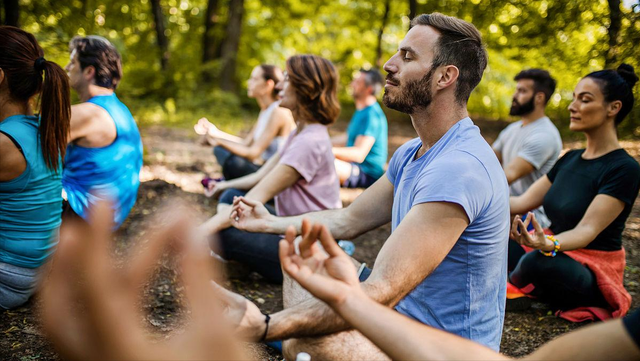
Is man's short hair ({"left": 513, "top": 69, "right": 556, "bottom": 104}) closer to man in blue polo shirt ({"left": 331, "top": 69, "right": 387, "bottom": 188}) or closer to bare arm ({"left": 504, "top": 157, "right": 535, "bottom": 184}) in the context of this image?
bare arm ({"left": 504, "top": 157, "right": 535, "bottom": 184})

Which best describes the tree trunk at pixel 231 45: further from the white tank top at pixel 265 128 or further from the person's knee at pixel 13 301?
the person's knee at pixel 13 301

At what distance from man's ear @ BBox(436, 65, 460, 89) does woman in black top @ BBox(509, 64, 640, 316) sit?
60.8 inches

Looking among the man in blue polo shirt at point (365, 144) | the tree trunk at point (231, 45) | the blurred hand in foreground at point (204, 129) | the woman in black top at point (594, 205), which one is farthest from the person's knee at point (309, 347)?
the tree trunk at point (231, 45)

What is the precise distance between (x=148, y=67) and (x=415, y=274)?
44.6ft

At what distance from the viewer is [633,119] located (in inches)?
215

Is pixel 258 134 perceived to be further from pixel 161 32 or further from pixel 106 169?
pixel 161 32

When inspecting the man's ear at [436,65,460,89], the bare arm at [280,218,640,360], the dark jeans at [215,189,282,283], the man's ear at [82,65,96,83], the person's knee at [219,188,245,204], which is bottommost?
the dark jeans at [215,189,282,283]

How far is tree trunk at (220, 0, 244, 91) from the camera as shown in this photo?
1431 cm

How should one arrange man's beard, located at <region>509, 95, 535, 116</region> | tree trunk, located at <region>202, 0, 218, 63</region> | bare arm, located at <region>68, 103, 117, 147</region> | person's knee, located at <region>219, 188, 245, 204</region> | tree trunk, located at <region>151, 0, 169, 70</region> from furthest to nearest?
1. tree trunk, located at <region>202, 0, 218, 63</region>
2. tree trunk, located at <region>151, 0, 169, 70</region>
3. man's beard, located at <region>509, 95, 535, 116</region>
4. person's knee, located at <region>219, 188, 245, 204</region>
5. bare arm, located at <region>68, 103, 117, 147</region>

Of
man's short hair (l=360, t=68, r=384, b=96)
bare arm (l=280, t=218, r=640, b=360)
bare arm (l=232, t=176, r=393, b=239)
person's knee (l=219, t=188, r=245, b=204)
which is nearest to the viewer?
bare arm (l=280, t=218, r=640, b=360)

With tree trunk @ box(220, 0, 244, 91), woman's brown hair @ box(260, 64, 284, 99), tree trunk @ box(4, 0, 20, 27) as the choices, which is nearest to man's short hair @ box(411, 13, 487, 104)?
woman's brown hair @ box(260, 64, 284, 99)

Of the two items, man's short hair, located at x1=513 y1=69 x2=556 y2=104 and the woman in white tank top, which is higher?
man's short hair, located at x1=513 y1=69 x2=556 y2=104

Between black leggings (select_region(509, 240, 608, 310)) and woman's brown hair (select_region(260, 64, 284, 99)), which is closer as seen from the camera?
black leggings (select_region(509, 240, 608, 310))

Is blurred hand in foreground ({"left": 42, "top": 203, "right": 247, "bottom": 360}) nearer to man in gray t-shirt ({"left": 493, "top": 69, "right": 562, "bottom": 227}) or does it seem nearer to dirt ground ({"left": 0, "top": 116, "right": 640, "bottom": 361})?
dirt ground ({"left": 0, "top": 116, "right": 640, "bottom": 361})
